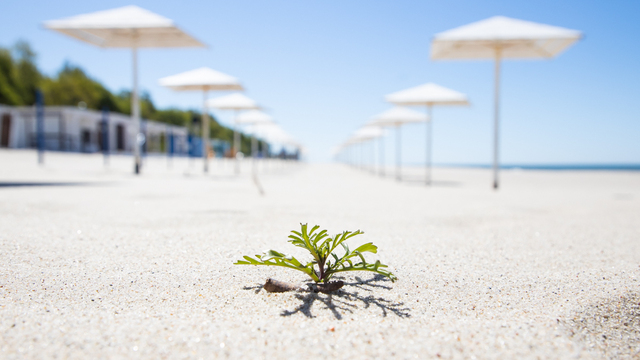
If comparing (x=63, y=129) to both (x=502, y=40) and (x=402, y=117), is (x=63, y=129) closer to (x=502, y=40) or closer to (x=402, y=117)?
(x=402, y=117)

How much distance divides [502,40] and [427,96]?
2842 millimetres

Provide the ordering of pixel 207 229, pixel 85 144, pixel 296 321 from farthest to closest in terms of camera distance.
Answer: pixel 85 144
pixel 207 229
pixel 296 321

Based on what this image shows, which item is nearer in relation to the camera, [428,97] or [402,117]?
[428,97]

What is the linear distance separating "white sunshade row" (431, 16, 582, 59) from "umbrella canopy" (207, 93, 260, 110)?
6917 millimetres

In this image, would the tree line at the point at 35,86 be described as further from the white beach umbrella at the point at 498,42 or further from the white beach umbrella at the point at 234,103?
the white beach umbrella at the point at 498,42

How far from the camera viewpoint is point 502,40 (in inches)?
254

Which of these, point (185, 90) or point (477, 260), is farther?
point (185, 90)

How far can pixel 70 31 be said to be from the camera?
737cm

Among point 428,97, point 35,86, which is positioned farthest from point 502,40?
point 35,86

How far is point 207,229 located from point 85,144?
77.9 feet

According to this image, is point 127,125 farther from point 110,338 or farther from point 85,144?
point 110,338

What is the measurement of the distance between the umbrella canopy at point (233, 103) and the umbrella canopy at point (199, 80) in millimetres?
1773

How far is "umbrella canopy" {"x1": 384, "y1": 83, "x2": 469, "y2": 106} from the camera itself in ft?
30.1

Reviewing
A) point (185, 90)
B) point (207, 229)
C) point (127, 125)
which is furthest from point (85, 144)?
point (207, 229)
